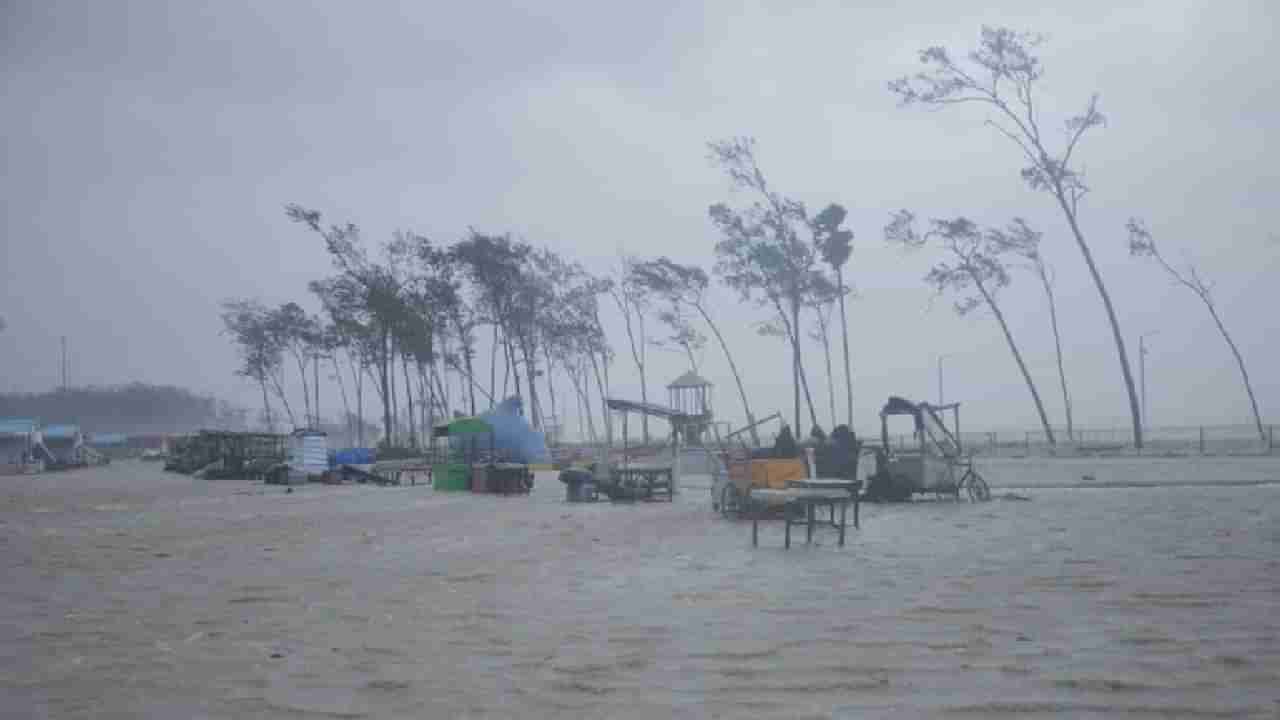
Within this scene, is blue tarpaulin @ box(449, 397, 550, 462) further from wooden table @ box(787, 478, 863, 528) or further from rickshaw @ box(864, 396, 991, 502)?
wooden table @ box(787, 478, 863, 528)

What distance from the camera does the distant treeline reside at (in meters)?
169

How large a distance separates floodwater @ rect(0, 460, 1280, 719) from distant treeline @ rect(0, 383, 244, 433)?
15925cm

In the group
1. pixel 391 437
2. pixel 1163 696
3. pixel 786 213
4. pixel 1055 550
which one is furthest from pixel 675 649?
pixel 391 437

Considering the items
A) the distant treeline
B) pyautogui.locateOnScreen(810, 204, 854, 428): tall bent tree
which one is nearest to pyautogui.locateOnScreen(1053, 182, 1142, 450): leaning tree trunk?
pyautogui.locateOnScreen(810, 204, 854, 428): tall bent tree

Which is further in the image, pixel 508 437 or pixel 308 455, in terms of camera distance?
pixel 308 455

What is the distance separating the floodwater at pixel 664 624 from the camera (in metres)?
4.86

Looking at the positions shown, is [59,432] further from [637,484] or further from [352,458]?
[637,484]

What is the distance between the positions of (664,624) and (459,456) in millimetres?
26267

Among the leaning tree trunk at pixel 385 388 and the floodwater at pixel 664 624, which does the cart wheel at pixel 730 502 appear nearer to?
the floodwater at pixel 664 624

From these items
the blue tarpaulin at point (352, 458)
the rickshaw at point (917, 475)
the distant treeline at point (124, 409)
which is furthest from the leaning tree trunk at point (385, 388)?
the distant treeline at point (124, 409)

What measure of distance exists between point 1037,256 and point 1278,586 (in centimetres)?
4909

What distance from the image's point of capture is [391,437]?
64688 millimetres

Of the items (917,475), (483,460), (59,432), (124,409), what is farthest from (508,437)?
(124,409)

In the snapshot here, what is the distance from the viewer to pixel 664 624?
6.71 meters
